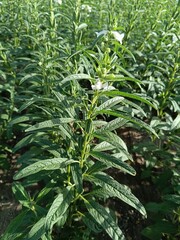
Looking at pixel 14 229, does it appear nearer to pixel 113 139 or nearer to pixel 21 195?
pixel 21 195

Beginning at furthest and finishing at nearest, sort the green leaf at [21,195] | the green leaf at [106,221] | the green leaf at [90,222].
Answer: the green leaf at [90,222] → the green leaf at [21,195] → the green leaf at [106,221]

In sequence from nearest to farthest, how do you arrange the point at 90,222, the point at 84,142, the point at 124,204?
the point at 84,142, the point at 90,222, the point at 124,204

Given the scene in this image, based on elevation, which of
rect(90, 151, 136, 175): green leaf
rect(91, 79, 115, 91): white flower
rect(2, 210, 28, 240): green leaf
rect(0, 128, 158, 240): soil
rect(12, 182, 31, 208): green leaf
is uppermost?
rect(91, 79, 115, 91): white flower

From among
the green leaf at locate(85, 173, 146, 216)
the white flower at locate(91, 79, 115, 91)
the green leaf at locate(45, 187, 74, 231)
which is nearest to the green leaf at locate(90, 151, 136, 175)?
the green leaf at locate(85, 173, 146, 216)

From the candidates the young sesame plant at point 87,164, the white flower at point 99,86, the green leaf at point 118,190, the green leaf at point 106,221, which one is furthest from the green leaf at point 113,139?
the green leaf at point 106,221

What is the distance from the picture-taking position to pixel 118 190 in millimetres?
1830

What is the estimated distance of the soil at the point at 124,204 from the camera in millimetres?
2945

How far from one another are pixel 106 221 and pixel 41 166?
605mm

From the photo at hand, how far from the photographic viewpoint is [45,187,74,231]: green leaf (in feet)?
5.67

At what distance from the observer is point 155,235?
257cm

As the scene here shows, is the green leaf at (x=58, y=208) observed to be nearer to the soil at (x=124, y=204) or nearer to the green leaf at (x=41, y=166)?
the green leaf at (x=41, y=166)

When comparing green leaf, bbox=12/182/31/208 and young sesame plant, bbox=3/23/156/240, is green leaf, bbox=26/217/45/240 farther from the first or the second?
green leaf, bbox=12/182/31/208

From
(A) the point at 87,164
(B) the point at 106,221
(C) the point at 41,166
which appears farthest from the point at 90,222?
(C) the point at 41,166

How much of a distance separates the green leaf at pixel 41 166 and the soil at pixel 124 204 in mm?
1288
